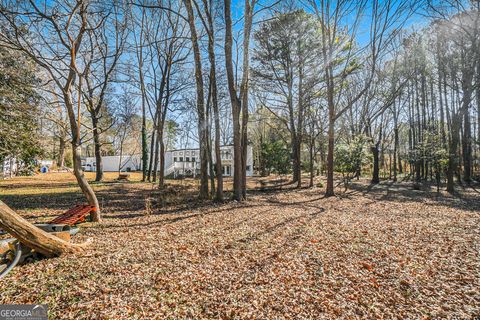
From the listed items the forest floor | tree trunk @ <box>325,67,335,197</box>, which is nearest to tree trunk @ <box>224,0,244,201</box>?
the forest floor

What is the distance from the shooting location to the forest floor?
2.38m

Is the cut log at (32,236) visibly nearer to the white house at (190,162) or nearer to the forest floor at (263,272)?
the forest floor at (263,272)

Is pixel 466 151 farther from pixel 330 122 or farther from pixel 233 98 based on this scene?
pixel 233 98

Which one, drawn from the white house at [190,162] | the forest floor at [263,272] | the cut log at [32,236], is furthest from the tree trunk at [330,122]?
the white house at [190,162]

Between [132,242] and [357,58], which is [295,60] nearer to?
[357,58]

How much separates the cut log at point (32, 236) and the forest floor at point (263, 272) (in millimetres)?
169

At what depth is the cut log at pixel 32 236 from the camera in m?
2.99

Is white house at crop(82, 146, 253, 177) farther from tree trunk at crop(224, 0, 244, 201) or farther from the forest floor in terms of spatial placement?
the forest floor

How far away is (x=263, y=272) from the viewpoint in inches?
122

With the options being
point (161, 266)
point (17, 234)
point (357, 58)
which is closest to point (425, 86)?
point (357, 58)

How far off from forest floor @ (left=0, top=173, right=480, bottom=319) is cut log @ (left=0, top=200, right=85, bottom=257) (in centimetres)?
17

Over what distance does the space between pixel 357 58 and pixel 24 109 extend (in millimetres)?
13225

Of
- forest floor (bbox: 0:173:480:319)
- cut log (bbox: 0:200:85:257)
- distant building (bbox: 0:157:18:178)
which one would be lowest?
forest floor (bbox: 0:173:480:319)

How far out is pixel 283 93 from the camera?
1444 centimetres
